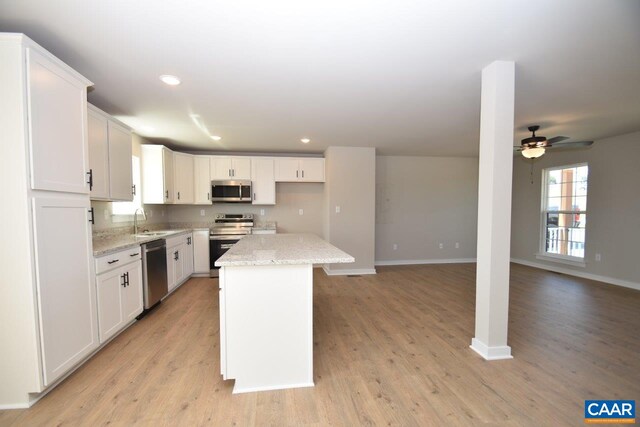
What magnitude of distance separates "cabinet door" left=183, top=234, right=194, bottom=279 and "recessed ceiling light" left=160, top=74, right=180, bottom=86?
109 inches

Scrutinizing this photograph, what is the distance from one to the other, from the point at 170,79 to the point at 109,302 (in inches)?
80.1

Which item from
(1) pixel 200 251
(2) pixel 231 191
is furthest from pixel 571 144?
(1) pixel 200 251

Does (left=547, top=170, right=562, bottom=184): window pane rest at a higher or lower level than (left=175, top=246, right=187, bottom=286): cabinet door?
higher

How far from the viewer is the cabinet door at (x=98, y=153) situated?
2453 millimetres

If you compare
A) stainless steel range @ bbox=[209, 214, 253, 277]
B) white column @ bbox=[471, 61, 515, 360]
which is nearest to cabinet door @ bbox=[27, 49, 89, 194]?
stainless steel range @ bbox=[209, 214, 253, 277]

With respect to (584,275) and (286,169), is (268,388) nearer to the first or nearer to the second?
(286,169)

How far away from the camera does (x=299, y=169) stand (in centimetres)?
516

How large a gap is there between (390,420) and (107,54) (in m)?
3.10

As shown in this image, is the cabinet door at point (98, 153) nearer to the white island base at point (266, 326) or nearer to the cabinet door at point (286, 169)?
the white island base at point (266, 326)

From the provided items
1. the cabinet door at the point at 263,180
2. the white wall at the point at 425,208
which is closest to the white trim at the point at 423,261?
the white wall at the point at 425,208

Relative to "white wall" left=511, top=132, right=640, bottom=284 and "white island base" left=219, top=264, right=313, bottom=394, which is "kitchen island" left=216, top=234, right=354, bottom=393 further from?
"white wall" left=511, top=132, right=640, bottom=284

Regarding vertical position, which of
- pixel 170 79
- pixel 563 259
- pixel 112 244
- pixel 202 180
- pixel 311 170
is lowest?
pixel 563 259

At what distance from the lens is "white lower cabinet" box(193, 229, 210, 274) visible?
183 inches

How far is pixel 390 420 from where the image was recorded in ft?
5.11
